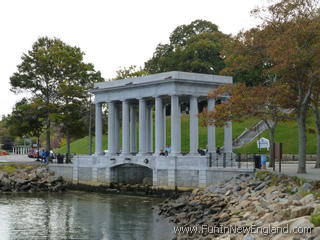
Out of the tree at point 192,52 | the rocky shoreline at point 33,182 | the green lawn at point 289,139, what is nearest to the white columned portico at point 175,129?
the rocky shoreline at point 33,182

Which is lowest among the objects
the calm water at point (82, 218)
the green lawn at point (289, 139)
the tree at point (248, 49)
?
the calm water at point (82, 218)

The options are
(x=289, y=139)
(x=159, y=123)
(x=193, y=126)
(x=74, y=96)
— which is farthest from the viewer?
(x=289, y=139)

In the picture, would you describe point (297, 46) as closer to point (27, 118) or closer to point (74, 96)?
point (74, 96)

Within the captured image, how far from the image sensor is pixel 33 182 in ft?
196

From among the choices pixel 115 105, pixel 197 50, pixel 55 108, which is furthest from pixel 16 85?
pixel 197 50

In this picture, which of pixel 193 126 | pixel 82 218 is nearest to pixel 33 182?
pixel 193 126

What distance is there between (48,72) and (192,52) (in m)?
30.6

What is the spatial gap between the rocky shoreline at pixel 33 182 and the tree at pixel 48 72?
28.3ft

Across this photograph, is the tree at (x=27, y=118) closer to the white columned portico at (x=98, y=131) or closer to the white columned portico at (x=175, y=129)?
the white columned portico at (x=98, y=131)

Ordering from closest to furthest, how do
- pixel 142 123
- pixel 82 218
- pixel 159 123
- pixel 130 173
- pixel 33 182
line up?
pixel 82 218
pixel 159 123
pixel 142 123
pixel 130 173
pixel 33 182

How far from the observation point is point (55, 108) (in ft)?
227

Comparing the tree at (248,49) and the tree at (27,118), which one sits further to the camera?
the tree at (27,118)

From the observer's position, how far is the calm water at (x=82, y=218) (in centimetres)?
3278

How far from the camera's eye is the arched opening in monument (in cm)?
5447
